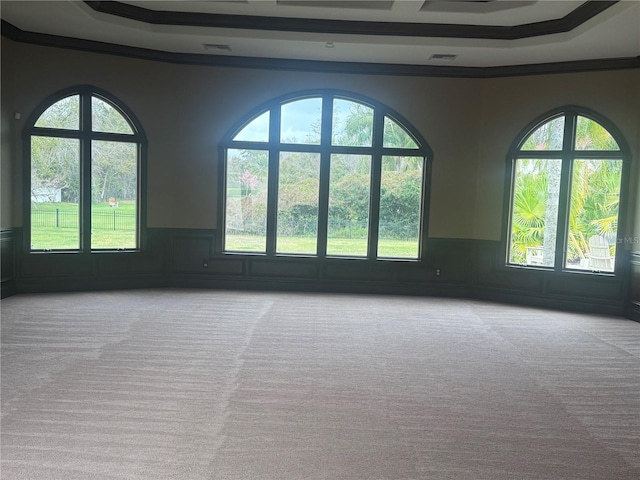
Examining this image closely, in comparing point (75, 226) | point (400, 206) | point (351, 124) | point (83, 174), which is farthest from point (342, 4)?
point (75, 226)

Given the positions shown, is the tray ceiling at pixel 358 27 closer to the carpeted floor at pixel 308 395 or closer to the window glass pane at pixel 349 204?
the window glass pane at pixel 349 204

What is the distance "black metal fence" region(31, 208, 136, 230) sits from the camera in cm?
716

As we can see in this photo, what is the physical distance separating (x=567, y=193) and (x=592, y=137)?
837mm

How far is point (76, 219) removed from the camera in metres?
7.41

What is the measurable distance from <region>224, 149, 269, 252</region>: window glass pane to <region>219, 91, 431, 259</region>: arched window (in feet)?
0.05

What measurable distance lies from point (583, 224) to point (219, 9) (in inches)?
226

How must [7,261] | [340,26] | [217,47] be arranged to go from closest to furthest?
[340,26]
[7,261]
[217,47]

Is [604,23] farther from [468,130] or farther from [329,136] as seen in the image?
[329,136]

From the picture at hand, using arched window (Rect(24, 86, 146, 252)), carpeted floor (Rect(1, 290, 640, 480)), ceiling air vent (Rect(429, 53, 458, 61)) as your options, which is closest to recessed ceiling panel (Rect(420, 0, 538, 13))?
ceiling air vent (Rect(429, 53, 458, 61))

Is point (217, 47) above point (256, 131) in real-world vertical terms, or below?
above

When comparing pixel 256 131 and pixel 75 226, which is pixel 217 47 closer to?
pixel 256 131

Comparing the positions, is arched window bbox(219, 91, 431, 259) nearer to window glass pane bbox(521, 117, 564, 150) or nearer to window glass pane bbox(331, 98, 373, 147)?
window glass pane bbox(331, 98, 373, 147)

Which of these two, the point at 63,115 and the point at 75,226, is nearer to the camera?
A: the point at 63,115

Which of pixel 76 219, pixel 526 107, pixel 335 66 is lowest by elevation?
pixel 76 219
